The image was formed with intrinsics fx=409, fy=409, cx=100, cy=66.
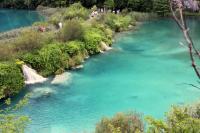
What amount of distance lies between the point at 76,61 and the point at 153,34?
1541 cm

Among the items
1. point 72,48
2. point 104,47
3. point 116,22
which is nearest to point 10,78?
point 72,48

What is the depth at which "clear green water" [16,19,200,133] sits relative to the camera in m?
23.6

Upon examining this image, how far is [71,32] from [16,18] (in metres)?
30.6

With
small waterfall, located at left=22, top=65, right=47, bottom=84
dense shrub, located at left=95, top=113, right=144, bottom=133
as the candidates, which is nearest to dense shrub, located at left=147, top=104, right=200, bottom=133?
dense shrub, located at left=95, top=113, right=144, bottom=133

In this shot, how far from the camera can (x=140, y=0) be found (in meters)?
62.7

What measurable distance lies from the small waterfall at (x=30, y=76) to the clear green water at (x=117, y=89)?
3.53 ft

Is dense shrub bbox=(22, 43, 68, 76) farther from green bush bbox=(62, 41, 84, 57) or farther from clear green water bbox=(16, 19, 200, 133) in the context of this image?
clear green water bbox=(16, 19, 200, 133)

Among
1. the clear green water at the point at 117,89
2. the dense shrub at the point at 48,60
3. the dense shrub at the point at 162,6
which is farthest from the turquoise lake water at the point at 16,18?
the dense shrub at the point at 48,60

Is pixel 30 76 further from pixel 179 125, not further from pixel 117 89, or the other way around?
pixel 179 125

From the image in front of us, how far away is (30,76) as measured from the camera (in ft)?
99.5

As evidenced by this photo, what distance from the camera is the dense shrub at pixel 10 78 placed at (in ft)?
91.6

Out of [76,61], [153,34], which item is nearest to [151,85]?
[76,61]

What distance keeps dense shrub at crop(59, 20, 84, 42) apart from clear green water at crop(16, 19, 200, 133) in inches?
112

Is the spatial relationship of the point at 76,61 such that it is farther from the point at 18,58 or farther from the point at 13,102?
the point at 13,102
